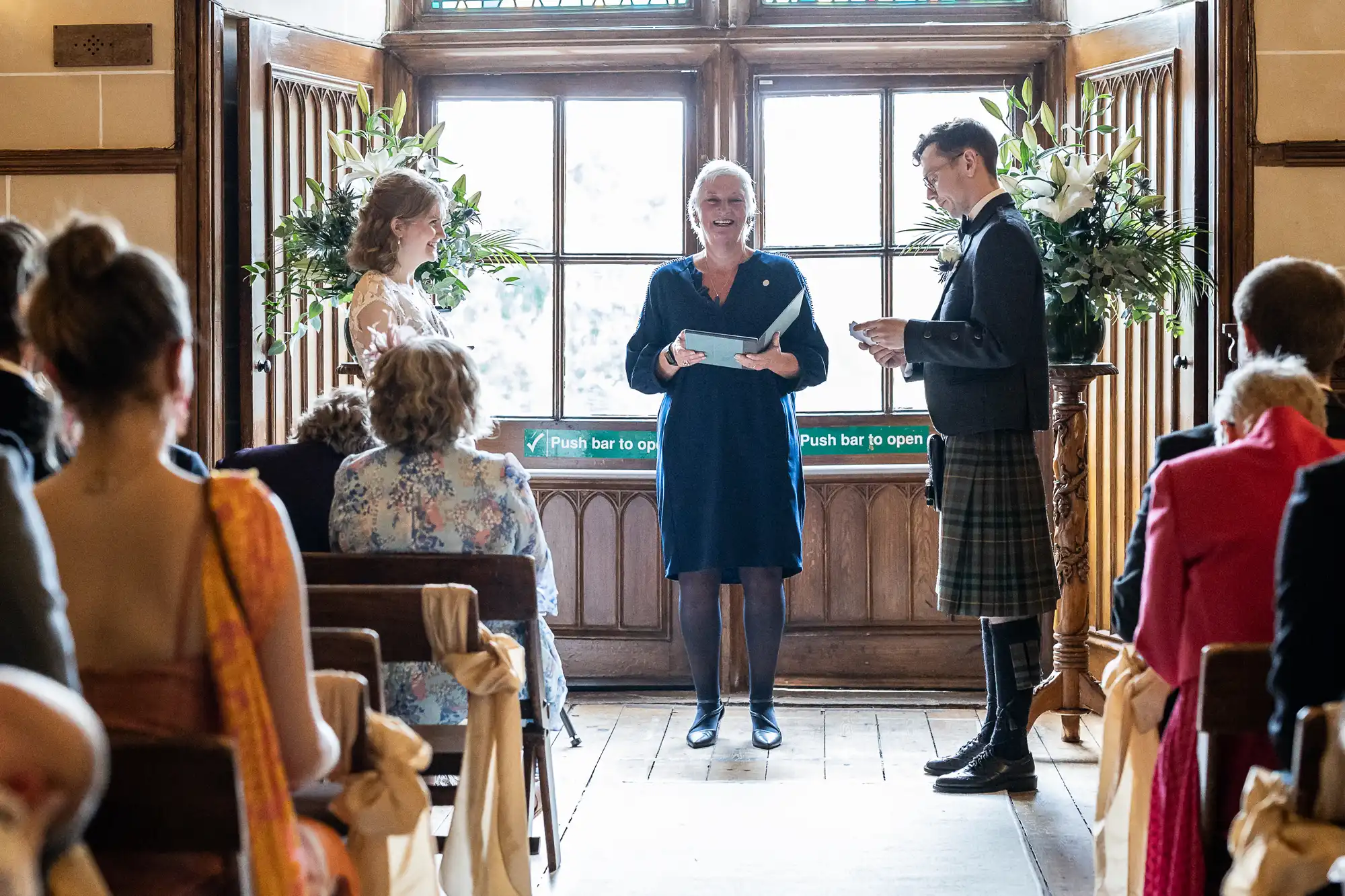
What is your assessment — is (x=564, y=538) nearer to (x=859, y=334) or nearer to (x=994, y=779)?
(x=859, y=334)

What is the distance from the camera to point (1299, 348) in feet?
7.93

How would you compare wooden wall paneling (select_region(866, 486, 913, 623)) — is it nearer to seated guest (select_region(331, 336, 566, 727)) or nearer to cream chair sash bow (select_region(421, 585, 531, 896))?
seated guest (select_region(331, 336, 566, 727))

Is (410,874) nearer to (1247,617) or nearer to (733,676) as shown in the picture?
(1247,617)

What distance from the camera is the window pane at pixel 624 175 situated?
502 cm

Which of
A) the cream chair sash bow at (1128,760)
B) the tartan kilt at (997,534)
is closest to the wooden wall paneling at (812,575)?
the tartan kilt at (997,534)

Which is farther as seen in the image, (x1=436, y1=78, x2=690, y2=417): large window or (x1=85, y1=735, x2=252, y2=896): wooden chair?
(x1=436, y1=78, x2=690, y2=417): large window

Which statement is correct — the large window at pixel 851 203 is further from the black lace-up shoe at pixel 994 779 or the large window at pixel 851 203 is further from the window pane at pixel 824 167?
the black lace-up shoe at pixel 994 779

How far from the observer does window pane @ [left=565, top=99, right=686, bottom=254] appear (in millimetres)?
5020

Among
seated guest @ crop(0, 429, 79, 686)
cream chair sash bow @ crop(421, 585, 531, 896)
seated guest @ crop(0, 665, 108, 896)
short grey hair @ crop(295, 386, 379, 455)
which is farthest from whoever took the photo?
short grey hair @ crop(295, 386, 379, 455)

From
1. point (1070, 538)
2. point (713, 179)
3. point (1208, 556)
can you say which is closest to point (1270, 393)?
point (1208, 556)

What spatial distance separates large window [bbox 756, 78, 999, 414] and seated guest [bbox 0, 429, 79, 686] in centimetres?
389

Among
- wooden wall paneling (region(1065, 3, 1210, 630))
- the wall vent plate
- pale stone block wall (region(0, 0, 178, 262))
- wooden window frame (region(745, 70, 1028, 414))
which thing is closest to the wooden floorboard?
wooden wall paneling (region(1065, 3, 1210, 630))

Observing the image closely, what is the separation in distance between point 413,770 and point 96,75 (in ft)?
10.7

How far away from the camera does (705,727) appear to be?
13.7 feet
